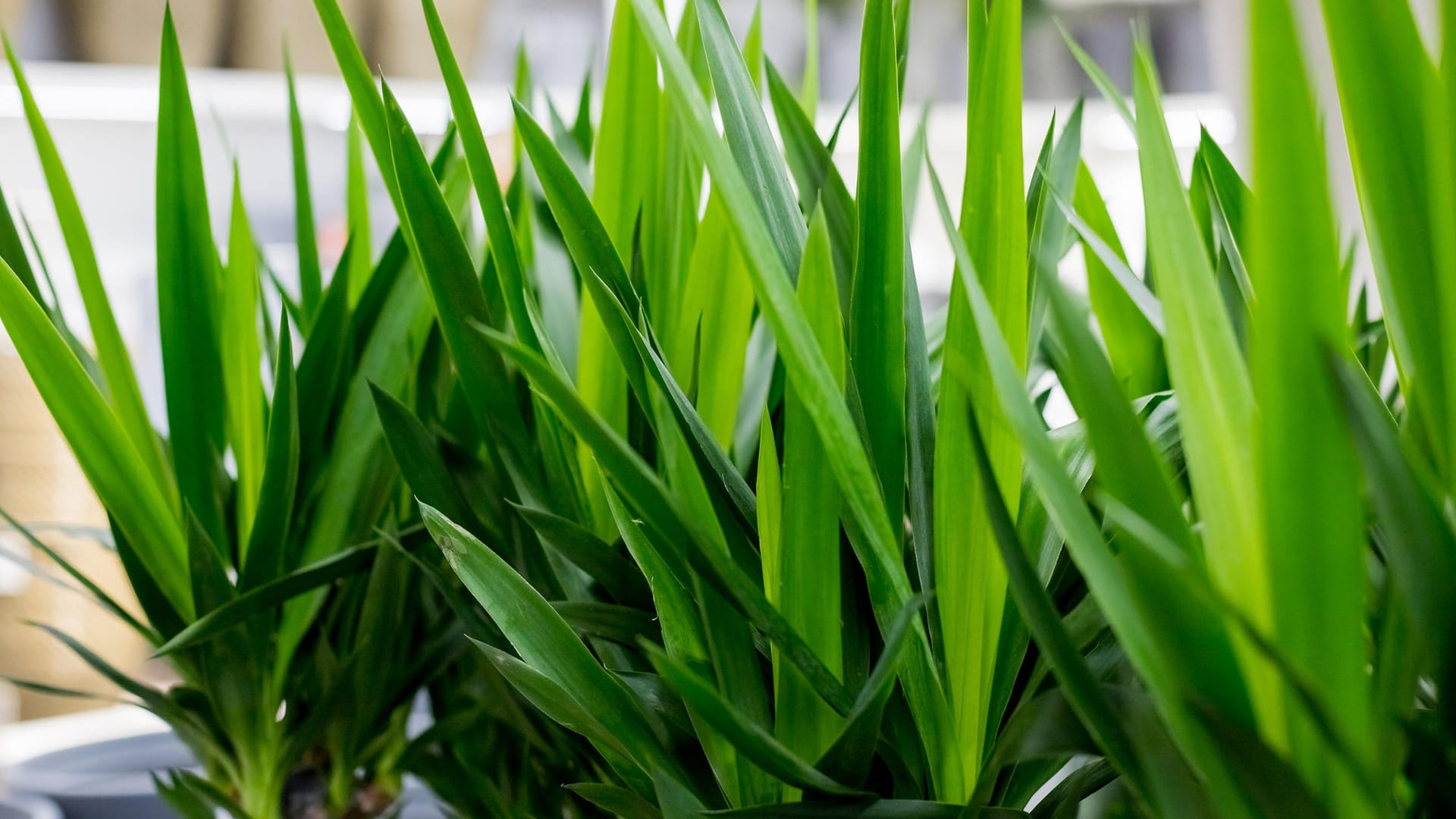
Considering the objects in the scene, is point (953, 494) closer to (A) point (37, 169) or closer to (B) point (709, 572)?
(B) point (709, 572)

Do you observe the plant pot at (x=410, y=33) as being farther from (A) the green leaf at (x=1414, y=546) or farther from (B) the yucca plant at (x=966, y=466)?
(A) the green leaf at (x=1414, y=546)

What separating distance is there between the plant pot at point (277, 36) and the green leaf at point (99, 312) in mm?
1230

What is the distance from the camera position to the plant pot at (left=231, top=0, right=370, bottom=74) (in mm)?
1440

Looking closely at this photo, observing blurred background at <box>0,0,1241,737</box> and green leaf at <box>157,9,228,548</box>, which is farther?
blurred background at <box>0,0,1241,737</box>

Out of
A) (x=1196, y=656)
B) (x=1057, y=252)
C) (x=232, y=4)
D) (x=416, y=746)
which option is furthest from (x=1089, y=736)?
(x=232, y=4)

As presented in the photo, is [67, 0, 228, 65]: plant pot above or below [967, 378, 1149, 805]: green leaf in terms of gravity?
above

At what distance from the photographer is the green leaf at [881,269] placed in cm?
22

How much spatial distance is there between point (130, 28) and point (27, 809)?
1227 mm

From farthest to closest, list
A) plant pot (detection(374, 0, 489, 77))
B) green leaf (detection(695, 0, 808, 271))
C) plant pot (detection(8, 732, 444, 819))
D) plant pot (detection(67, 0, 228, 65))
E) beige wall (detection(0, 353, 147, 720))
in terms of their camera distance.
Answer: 1. plant pot (detection(374, 0, 489, 77))
2. plant pot (detection(67, 0, 228, 65))
3. beige wall (detection(0, 353, 147, 720))
4. plant pot (detection(8, 732, 444, 819))
5. green leaf (detection(695, 0, 808, 271))

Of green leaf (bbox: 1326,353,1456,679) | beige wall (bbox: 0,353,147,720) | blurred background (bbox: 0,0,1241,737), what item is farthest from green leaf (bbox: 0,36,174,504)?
beige wall (bbox: 0,353,147,720)

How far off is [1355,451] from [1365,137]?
0.06 m

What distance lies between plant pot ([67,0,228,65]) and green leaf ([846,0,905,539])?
1.38 metres

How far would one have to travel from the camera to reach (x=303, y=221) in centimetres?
41

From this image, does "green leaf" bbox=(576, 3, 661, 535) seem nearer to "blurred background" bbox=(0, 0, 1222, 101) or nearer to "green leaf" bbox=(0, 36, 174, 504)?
"green leaf" bbox=(0, 36, 174, 504)
